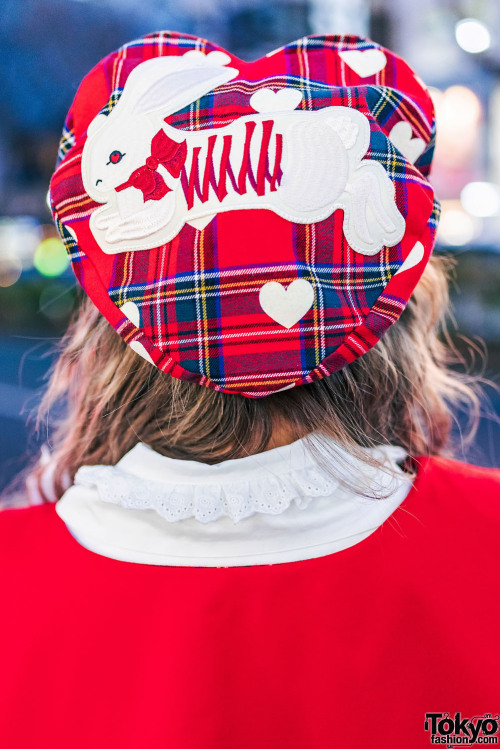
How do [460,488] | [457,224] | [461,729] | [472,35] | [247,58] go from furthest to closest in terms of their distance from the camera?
[457,224] → [472,35] → [247,58] → [460,488] → [461,729]

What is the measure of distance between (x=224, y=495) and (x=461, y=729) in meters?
0.40

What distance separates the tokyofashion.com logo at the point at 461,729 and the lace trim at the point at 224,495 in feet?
0.98

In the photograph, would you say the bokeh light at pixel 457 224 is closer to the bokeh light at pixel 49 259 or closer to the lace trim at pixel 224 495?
the bokeh light at pixel 49 259

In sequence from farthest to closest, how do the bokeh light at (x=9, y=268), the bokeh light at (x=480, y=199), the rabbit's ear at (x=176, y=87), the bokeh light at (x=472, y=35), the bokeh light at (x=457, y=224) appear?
the bokeh light at (x=9, y=268)
the bokeh light at (x=480, y=199)
the bokeh light at (x=457, y=224)
the bokeh light at (x=472, y=35)
the rabbit's ear at (x=176, y=87)

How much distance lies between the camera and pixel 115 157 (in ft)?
2.95

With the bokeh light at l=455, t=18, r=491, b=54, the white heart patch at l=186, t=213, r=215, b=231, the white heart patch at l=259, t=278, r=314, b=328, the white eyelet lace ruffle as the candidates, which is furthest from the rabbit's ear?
the bokeh light at l=455, t=18, r=491, b=54

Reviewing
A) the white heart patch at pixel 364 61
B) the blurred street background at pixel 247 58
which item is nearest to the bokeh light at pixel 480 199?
the blurred street background at pixel 247 58

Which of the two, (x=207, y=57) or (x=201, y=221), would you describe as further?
(x=207, y=57)

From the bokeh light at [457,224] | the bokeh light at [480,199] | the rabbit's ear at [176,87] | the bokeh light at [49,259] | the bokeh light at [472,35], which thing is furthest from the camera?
the bokeh light at [49,259]

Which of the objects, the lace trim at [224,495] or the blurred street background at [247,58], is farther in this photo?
the blurred street background at [247,58]

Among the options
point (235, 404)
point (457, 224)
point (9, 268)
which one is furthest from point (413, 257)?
point (9, 268)

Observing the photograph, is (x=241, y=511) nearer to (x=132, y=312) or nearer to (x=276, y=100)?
(x=132, y=312)

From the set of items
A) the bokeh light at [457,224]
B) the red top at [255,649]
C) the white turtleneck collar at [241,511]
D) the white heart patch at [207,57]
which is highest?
the white heart patch at [207,57]

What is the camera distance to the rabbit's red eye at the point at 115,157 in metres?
0.90
